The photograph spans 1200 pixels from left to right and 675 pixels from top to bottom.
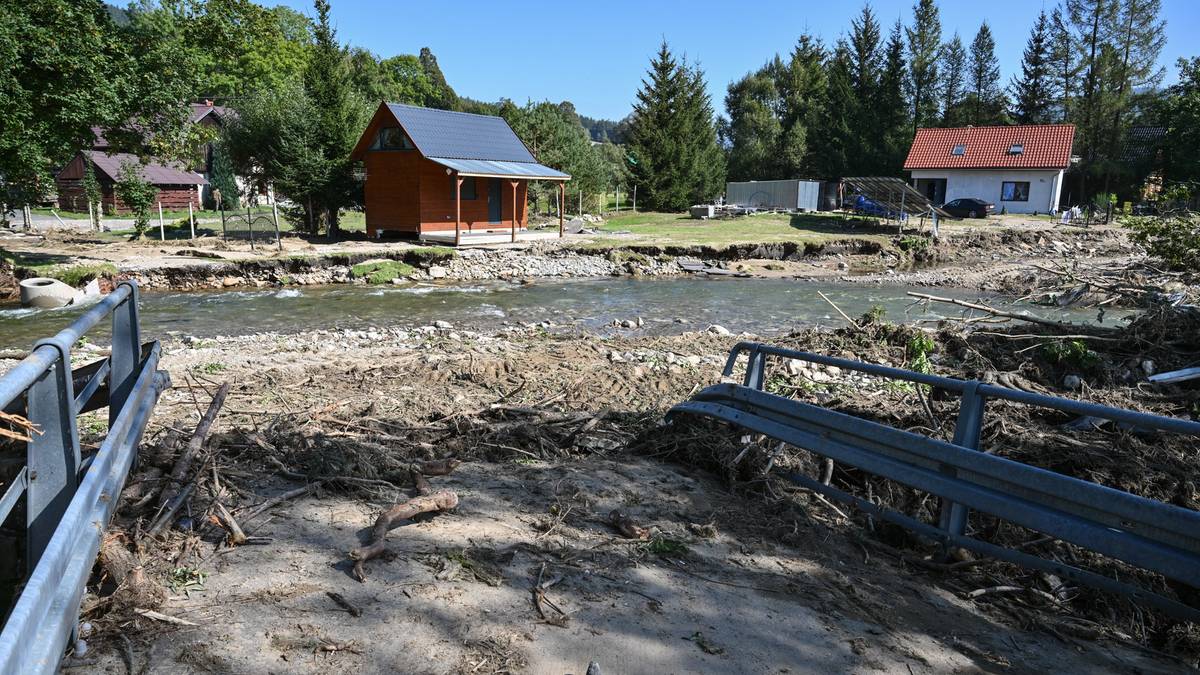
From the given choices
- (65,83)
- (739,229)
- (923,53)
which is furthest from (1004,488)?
(923,53)

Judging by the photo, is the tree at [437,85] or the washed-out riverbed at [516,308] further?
the tree at [437,85]

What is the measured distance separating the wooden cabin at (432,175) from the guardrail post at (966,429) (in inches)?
1003

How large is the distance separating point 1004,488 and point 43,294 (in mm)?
20603

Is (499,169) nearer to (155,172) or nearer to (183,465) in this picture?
(155,172)

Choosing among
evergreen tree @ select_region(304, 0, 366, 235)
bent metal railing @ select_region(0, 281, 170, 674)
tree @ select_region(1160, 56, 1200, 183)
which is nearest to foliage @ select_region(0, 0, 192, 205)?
evergreen tree @ select_region(304, 0, 366, 235)

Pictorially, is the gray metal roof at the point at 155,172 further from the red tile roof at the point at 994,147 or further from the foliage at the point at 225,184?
the red tile roof at the point at 994,147

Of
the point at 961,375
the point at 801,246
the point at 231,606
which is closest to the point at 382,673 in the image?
the point at 231,606

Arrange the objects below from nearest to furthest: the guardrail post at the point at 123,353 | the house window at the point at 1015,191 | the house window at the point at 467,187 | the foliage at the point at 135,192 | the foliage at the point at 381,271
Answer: the guardrail post at the point at 123,353, the foliage at the point at 381,271, the foliage at the point at 135,192, the house window at the point at 467,187, the house window at the point at 1015,191

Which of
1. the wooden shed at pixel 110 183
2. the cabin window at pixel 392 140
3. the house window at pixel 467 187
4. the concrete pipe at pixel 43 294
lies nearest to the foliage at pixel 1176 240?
the concrete pipe at pixel 43 294

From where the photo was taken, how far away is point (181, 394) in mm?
7980

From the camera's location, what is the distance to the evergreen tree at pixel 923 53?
5625cm

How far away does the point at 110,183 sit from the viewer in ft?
143

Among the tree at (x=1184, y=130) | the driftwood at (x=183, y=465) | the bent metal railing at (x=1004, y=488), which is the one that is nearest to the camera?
the bent metal railing at (x=1004, y=488)

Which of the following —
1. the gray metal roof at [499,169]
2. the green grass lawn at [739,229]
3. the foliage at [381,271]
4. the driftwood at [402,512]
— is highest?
the gray metal roof at [499,169]
